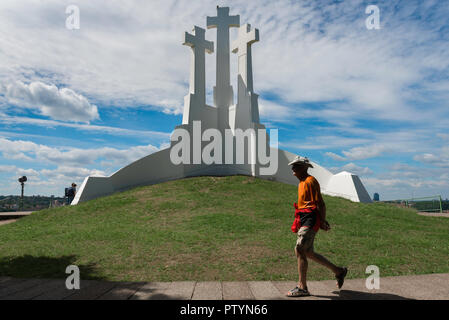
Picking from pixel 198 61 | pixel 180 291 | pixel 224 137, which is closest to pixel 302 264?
pixel 180 291

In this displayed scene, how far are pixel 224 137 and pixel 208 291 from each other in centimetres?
1701

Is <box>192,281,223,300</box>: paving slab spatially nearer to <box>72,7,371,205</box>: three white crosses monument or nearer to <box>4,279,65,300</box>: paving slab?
<box>4,279,65,300</box>: paving slab

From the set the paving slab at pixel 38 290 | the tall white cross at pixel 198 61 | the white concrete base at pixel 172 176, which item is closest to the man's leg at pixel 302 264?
the paving slab at pixel 38 290

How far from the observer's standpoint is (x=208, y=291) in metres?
4.26

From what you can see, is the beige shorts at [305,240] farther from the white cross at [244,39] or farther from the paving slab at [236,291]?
the white cross at [244,39]

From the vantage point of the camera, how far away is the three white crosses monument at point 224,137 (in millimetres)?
18156

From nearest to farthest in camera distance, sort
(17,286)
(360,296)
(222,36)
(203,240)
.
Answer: (360,296), (17,286), (203,240), (222,36)

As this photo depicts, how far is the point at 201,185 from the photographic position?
626 inches

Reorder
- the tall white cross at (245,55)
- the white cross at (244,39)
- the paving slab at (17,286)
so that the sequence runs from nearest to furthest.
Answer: the paving slab at (17,286) < the white cross at (244,39) < the tall white cross at (245,55)

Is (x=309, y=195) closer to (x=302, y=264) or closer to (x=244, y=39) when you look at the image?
(x=302, y=264)

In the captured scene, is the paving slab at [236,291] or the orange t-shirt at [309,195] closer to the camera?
the orange t-shirt at [309,195]

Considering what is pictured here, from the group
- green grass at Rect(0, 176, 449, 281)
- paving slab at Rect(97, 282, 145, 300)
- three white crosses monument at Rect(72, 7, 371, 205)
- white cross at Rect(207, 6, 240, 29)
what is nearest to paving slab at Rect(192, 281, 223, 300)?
green grass at Rect(0, 176, 449, 281)

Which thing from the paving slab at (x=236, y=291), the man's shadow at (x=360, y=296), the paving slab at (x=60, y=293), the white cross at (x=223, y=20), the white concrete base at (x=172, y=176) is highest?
the white cross at (x=223, y=20)

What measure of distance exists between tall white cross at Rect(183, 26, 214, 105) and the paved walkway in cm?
1676
